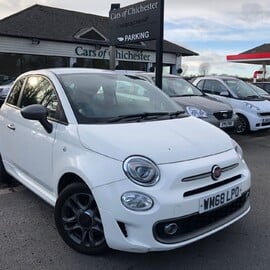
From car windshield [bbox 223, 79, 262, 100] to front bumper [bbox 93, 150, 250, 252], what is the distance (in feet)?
27.2

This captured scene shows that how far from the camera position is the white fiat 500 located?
3.14m

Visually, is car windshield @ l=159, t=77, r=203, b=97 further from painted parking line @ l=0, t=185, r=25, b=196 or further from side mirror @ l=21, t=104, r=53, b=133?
side mirror @ l=21, t=104, r=53, b=133

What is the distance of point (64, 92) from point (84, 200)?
3.87 feet

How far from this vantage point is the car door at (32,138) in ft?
13.5

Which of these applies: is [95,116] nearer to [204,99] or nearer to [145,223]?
[145,223]

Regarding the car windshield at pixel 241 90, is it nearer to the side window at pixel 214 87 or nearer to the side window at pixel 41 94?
the side window at pixel 214 87

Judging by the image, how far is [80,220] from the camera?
11.8ft

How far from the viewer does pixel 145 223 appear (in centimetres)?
307

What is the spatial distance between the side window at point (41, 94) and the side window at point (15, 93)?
0.21m

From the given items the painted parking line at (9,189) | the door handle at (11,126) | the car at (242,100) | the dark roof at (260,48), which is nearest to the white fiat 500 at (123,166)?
the door handle at (11,126)

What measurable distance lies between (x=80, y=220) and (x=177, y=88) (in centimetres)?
645

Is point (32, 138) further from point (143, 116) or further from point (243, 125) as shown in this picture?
point (243, 125)

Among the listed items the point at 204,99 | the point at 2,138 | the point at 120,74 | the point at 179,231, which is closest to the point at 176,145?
the point at 179,231

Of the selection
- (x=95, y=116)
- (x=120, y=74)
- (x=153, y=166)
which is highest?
(x=120, y=74)
